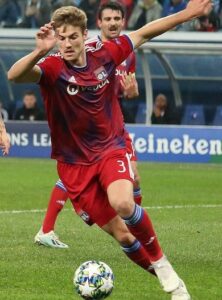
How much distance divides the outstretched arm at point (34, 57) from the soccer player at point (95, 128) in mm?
71

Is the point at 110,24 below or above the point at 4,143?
above

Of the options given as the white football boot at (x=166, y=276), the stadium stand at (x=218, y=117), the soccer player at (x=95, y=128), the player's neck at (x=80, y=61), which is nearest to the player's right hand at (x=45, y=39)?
the soccer player at (x=95, y=128)

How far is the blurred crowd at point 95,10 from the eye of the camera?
2655 centimetres

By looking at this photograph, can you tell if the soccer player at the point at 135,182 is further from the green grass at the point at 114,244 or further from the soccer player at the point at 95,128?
the soccer player at the point at 95,128

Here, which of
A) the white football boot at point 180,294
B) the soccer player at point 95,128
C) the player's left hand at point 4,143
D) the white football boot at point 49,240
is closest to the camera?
the white football boot at point 180,294

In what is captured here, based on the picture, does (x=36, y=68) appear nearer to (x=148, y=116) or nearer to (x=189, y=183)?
(x=189, y=183)

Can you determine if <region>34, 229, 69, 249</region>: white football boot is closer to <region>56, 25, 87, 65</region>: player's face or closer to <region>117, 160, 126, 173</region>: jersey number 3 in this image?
<region>117, 160, 126, 173</region>: jersey number 3

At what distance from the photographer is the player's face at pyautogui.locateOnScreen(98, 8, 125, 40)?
37.8ft

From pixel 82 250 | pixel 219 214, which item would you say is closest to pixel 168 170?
pixel 219 214

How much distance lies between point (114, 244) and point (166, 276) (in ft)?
10.9

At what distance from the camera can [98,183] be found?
872cm

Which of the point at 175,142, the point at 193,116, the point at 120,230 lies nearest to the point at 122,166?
the point at 120,230

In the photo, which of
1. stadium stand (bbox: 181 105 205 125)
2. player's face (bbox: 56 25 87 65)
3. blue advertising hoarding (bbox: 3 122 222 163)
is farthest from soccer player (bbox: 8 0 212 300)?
stadium stand (bbox: 181 105 205 125)

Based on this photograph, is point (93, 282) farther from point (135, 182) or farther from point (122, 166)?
point (135, 182)
